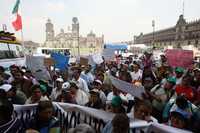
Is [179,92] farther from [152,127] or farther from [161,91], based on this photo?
[152,127]

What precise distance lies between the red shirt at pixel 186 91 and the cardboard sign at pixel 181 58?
13.2 ft

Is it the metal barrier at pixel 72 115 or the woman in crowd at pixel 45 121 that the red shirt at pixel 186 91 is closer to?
the metal barrier at pixel 72 115

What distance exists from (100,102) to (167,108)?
3.40ft

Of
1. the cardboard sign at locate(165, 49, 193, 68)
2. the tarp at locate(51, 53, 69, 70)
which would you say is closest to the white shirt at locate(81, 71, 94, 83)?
the tarp at locate(51, 53, 69, 70)

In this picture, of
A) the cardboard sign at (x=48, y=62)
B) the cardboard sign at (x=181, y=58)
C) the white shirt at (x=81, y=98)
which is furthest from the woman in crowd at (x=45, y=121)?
the cardboard sign at (x=48, y=62)

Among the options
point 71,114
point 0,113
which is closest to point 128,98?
point 71,114

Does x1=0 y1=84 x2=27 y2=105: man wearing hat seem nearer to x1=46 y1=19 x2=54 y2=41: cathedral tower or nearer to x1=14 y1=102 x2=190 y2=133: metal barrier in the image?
x1=14 y1=102 x2=190 y2=133: metal barrier

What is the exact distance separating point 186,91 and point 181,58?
429cm

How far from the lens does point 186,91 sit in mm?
6590

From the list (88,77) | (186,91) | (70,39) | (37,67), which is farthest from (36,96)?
(70,39)

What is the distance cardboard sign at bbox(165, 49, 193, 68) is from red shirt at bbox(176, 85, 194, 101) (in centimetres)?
403

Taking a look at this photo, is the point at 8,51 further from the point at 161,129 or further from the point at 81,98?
the point at 161,129

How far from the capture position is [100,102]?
593 cm

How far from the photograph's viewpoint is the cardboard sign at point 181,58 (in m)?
10.6
